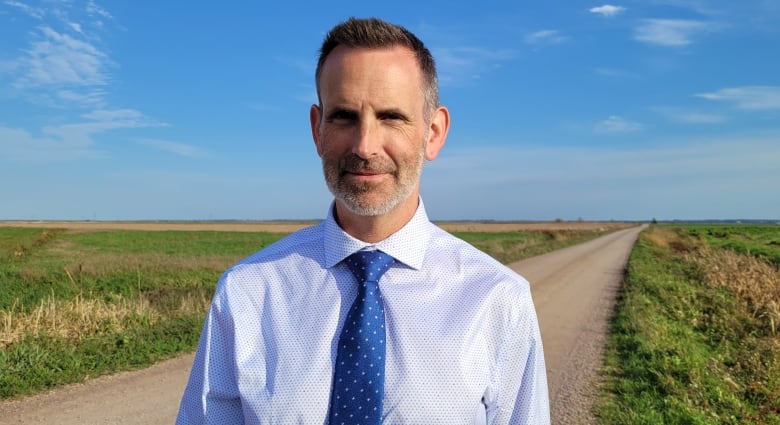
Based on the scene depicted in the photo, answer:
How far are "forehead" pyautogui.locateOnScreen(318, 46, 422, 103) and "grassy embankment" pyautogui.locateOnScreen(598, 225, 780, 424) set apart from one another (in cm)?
546

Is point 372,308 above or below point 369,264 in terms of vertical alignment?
below

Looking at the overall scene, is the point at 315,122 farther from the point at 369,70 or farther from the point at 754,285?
the point at 754,285

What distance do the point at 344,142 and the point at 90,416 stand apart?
216 inches

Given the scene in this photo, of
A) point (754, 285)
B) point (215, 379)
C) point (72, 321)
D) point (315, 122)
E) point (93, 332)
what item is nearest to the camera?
point (215, 379)

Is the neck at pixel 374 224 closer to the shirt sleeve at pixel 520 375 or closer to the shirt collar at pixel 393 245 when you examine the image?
the shirt collar at pixel 393 245

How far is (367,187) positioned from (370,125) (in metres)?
0.19

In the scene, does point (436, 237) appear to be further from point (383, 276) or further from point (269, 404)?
point (269, 404)

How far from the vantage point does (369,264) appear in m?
1.87

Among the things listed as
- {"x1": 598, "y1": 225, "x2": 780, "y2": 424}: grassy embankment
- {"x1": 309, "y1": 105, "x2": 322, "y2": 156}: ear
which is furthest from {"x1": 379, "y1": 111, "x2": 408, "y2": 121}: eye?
{"x1": 598, "y1": 225, "x2": 780, "y2": 424}: grassy embankment

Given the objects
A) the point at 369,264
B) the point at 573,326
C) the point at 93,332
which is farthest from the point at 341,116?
the point at 573,326

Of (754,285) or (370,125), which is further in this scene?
(754,285)

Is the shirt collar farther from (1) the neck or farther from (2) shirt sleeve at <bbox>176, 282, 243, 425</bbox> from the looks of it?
(2) shirt sleeve at <bbox>176, 282, 243, 425</bbox>

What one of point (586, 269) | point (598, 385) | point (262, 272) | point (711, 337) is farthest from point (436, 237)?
point (586, 269)

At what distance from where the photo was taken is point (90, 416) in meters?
6.04
